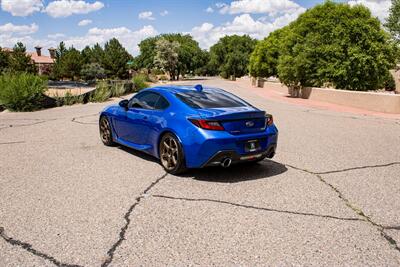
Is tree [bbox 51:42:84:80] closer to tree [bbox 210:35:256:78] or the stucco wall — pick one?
tree [bbox 210:35:256:78]

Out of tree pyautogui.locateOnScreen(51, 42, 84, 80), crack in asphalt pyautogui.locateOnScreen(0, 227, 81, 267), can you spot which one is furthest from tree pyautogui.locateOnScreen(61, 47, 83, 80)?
crack in asphalt pyautogui.locateOnScreen(0, 227, 81, 267)

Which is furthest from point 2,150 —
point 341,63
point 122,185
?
point 341,63

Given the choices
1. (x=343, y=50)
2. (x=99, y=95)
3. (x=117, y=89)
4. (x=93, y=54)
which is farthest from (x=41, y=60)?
(x=343, y=50)

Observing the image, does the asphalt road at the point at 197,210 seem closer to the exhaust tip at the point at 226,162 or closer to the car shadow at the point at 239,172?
the car shadow at the point at 239,172

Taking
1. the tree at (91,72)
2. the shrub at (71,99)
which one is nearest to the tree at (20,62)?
the tree at (91,72)

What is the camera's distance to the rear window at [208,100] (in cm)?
615

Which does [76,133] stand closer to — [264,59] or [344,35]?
[344,35]

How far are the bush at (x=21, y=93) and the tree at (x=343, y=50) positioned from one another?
15.6 meters

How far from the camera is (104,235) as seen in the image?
12.9 ft

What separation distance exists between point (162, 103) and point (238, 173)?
174cm

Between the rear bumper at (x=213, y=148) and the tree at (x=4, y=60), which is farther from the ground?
the tree at (x=4, y=60)

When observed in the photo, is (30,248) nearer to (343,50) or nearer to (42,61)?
(343,50)

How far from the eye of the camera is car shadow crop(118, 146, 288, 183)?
597cm

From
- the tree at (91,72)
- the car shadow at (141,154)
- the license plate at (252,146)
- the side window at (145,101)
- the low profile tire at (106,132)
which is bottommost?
the tree at (91,72)
